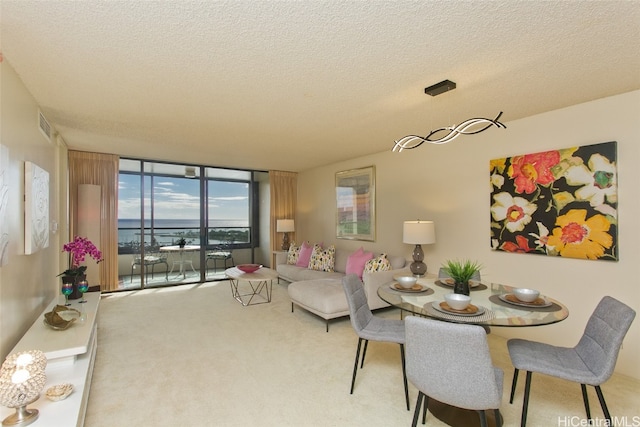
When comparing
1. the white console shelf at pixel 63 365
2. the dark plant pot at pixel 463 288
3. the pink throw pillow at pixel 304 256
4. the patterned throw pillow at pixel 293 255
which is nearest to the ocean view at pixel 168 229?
the patterned throw pillow at pixel 293 255

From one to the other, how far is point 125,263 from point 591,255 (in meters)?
6.87

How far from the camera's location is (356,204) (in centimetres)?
549

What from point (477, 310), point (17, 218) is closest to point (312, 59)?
point (477, 310)

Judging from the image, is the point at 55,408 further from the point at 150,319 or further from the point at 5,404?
the point at 150,319

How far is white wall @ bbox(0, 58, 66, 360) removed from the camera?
6.39ft

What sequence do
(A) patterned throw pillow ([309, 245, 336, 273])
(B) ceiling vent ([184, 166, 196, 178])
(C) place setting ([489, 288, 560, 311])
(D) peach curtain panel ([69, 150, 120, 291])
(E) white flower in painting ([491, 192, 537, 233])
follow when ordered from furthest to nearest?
(B) ceiling vent ([184, 166, 196, 178]), (A) patterned throw pillow ([309, 245, 336, 273]), (D) peach curtain panel ([69, 150, 120, 291]), (E) white flower in painting ([491, 192, 537, 233]), (C) place setting ([489, 288, 560, 311])

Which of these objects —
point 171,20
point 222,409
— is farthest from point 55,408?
point 171,20

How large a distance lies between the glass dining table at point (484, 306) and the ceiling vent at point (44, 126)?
141 inches

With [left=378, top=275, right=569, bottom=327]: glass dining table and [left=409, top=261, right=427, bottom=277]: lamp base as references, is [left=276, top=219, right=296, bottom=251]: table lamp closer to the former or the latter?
[left=409, top=261, right=427, bottom=277]: lamp base

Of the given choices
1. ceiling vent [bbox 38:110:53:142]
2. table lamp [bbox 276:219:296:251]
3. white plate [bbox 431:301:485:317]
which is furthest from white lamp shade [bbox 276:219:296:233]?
white plate [bbox 431:301:485:317]

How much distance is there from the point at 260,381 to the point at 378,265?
220cm

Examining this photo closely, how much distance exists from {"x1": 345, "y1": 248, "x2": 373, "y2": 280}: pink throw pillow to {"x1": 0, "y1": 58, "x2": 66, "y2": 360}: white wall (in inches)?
141

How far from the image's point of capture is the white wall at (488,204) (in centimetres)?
258

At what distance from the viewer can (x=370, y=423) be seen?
202 centimetres
